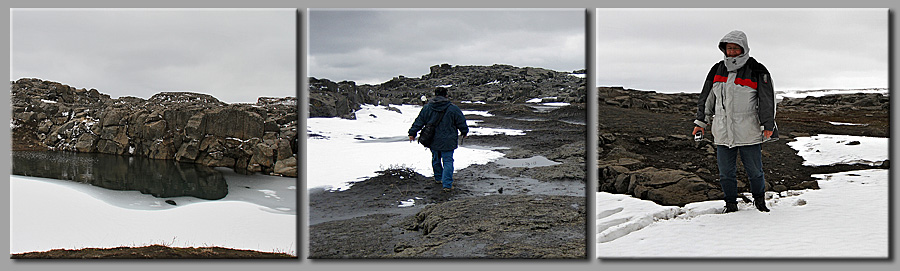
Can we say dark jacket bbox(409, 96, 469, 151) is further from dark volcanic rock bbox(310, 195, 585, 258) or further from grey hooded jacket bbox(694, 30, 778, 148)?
grey hooded jacket bbox(694, 30, 778, 148)

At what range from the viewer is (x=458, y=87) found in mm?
4043

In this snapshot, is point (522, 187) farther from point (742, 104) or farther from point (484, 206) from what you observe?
point (742, 104)

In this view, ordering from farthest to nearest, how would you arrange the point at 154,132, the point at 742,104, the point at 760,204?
the point at 154,132 < the point at 760,204 < the point at 742,104

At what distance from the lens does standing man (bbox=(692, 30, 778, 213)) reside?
3.74m

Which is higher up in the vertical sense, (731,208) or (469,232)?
(731,208)

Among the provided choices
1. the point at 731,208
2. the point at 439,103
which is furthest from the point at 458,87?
the point at 731,208

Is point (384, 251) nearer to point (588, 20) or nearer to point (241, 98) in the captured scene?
point (241, 98)

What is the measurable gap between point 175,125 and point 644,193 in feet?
10.2

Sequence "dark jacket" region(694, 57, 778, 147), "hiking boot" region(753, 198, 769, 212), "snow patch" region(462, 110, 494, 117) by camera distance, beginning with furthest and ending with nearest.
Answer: "snow patch" region(462, 110, 494, 117)
"hiking boot" region(753, 198, 769, 212)
"dark jacket" region(694, 57, 778, 147)

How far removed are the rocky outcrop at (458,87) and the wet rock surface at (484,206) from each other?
125 mm

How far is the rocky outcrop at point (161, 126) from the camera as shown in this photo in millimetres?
4109

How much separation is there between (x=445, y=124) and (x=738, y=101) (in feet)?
5.90

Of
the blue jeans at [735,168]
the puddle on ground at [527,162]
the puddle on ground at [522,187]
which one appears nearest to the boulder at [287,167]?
the puddle on ground at [522,187]

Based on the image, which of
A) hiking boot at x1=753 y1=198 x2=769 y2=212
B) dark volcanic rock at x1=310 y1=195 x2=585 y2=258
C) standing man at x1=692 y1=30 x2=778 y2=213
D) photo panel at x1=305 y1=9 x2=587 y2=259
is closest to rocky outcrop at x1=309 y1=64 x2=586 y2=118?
photo panel at x1=305 y1=9 x2=587 y2=259
